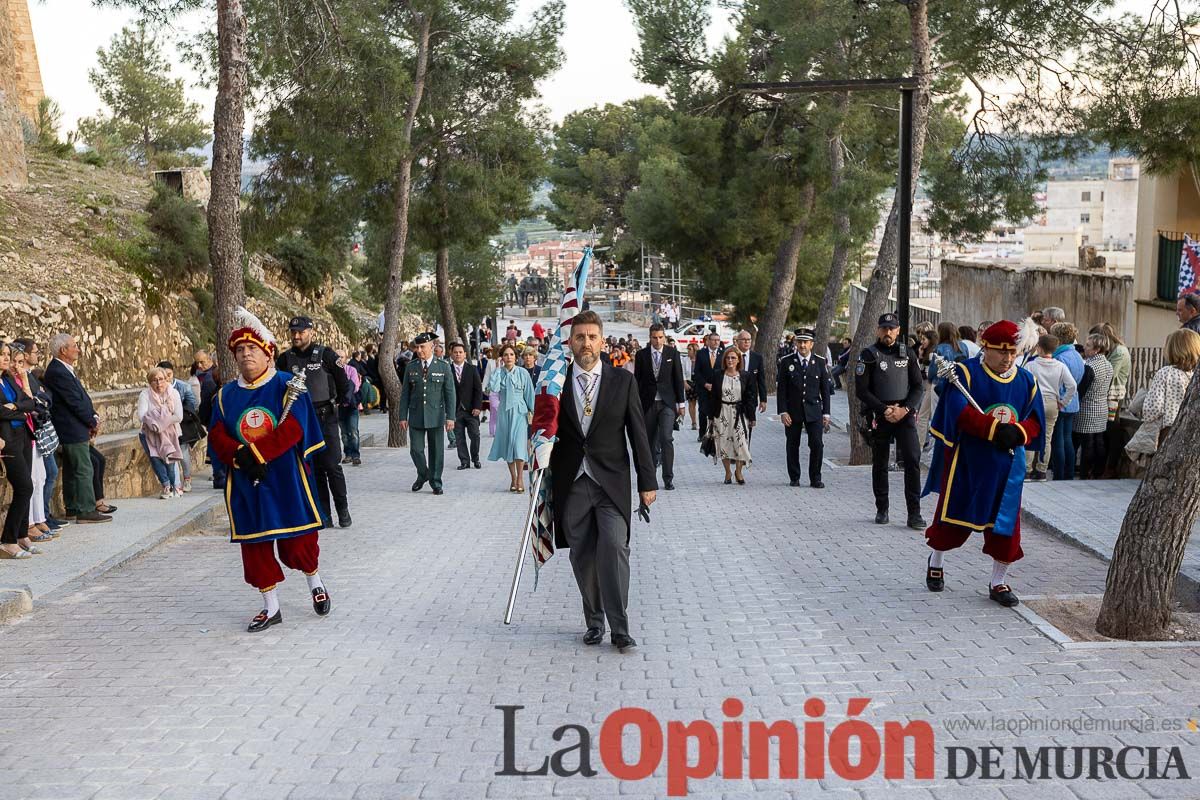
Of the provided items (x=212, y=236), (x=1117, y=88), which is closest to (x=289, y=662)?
(x=212, y=236)

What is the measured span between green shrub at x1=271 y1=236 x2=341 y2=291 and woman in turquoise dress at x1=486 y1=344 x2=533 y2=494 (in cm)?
1816

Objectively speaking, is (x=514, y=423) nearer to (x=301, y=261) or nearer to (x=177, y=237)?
(x=177, y=237)

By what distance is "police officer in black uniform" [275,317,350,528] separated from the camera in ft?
39.0

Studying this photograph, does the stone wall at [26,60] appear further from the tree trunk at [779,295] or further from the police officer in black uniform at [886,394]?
the police officer in black uniform at [886,394]

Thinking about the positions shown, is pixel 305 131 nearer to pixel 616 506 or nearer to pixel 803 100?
pixel 803 100

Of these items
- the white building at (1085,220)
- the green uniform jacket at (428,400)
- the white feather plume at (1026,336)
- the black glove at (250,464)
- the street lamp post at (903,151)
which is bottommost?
the green uniform jacket at (428,400)

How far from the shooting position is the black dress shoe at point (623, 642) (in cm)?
717

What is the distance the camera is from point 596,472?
7285 millimetres

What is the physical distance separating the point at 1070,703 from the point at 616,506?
263cm

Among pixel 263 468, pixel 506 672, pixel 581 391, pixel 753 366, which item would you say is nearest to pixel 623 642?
pixel 506 672

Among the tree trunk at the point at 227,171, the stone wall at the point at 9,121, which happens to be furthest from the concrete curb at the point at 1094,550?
the stone wall at the point at 9,121

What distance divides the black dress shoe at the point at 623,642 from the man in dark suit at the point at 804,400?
7685mm

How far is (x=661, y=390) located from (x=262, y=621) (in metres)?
7.99

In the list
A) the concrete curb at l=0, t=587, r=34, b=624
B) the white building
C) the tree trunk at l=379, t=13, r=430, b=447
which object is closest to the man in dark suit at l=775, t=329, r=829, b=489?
the concrete curb at l=0, t=587, r=34, b=624
